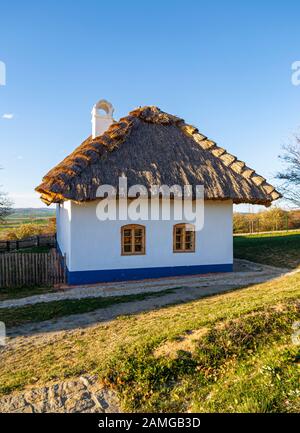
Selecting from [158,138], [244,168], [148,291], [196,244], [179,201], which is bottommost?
[148,291]

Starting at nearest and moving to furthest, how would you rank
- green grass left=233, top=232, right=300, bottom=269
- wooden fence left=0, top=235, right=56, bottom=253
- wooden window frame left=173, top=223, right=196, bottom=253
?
wooden window frame left=173, top=223, right=196, bottom=253
green grass left=233, top=232, right=300, bottom=269
wooden fence left=0, top=235, right=56, bottom=253

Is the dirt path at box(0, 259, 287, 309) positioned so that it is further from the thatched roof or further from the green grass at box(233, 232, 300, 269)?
the thatched roof

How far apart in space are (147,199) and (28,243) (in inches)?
515

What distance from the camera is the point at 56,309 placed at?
320 inches

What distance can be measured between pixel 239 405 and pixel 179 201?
8.97 metres

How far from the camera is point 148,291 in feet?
32.4

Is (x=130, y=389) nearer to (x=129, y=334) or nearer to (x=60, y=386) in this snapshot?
(x=60, y=386)

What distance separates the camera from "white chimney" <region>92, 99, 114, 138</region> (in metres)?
14.9

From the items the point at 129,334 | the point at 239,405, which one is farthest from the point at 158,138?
the point at 239,405

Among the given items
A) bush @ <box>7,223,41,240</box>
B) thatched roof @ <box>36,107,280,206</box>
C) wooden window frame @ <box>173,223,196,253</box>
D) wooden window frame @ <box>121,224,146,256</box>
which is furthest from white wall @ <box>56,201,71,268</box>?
bush @ <box>7,223,41,240</box>

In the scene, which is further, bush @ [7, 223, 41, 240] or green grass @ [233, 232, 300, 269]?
bush @ [7, 223, 41, 240]

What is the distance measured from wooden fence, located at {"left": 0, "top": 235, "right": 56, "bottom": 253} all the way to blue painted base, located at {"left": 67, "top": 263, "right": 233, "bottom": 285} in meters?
10.7

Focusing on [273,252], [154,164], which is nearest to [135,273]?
[154,164]
